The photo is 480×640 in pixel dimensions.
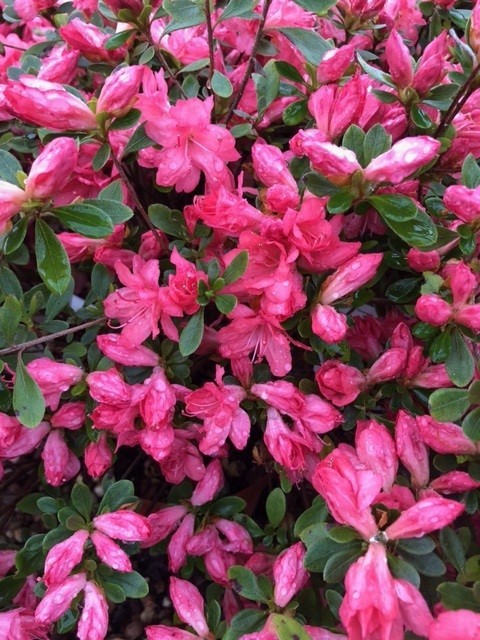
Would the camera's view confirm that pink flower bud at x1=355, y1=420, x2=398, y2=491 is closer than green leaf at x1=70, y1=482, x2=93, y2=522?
Yes

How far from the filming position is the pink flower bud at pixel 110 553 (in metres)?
1.22

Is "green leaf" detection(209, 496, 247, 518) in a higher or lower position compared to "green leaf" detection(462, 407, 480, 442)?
lower

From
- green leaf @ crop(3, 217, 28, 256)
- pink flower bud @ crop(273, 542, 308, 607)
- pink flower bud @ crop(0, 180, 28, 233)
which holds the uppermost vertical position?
pink flower bud @ crop(0, 180, 28, 233)

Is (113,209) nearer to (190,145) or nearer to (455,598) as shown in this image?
(190,145)

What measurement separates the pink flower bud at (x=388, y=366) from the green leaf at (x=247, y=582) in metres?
0.44

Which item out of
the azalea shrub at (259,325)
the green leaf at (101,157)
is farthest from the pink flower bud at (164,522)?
the green leaf at (101,157)

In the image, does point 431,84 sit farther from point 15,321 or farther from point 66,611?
point 66,611

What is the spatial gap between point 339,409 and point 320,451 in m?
0.12

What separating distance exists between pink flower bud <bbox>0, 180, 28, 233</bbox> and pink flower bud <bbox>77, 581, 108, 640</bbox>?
68 centimetres

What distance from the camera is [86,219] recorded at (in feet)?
A: 3.91

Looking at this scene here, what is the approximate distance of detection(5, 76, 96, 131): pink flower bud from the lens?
3.81ft

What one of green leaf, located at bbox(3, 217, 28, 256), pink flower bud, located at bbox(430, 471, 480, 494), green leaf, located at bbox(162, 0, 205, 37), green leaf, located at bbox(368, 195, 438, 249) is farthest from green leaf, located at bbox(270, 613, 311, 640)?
green leaf, located at bbox(162, 0, 205, 37)

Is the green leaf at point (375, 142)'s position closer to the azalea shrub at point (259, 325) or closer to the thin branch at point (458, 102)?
the azalea shrub at point (259, 325)

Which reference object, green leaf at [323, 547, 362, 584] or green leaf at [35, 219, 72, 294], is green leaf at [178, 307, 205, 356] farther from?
green leaf at [323, 547, 362, 584]
